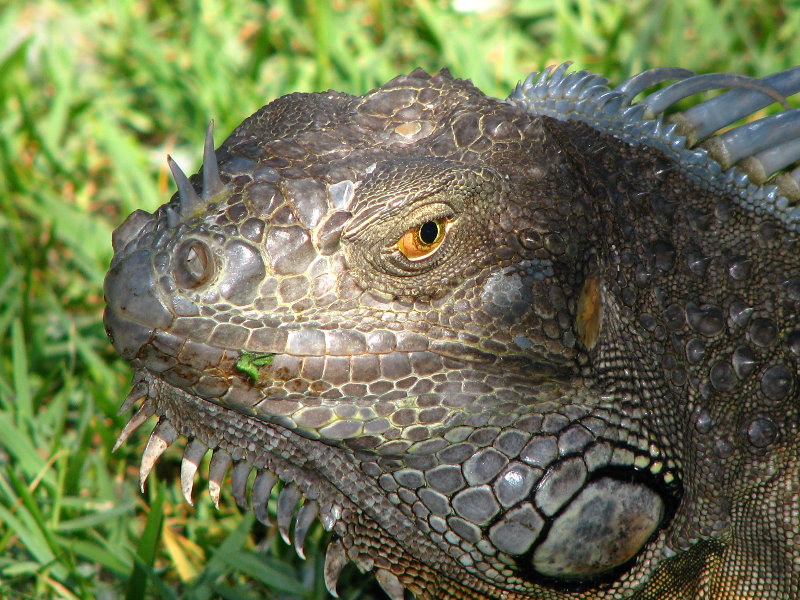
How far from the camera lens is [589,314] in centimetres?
292

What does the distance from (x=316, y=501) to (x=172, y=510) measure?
157 centimetres


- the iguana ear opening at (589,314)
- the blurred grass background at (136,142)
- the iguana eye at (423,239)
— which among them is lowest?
the blurred grass background at (136,142)

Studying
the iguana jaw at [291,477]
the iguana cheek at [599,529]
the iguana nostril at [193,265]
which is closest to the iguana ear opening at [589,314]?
the iguana cheek at [599,529]

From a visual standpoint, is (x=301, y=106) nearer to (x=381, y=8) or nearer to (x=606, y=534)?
(x=606, y=534)

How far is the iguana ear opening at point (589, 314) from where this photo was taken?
290 cm

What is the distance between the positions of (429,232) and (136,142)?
4267mm

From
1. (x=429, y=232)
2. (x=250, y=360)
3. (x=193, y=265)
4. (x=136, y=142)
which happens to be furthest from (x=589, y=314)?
Result: (x=136, y=142)

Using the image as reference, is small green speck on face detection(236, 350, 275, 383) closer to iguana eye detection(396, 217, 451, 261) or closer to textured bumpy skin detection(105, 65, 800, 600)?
textured bumpy skin detection(105, 65, 800, 600)

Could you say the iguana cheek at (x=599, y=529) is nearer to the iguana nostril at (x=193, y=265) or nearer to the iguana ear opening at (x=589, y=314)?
the iguana ear opening at (x=589, y=314)

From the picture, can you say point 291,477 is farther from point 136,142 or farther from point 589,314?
point 136,142

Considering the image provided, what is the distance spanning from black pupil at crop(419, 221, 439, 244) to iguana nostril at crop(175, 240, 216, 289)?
615mm

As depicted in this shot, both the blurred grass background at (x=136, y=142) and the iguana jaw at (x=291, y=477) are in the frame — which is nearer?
the iguana jaw at (x=291, y=477)

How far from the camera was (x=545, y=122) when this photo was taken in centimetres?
315

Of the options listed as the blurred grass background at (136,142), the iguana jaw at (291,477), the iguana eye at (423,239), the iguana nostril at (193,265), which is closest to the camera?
the iguana nostril at (193,265)
